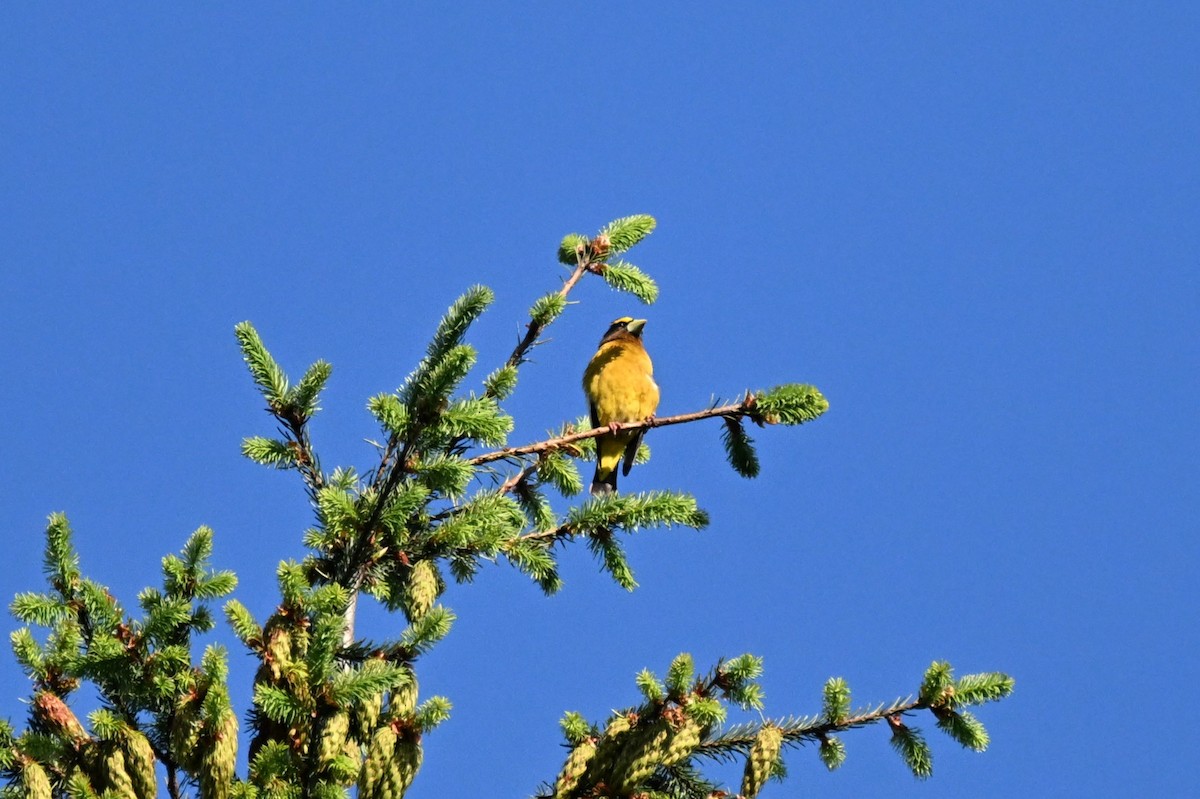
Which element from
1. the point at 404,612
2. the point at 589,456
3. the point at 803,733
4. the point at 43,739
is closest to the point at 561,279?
the point at 589,456

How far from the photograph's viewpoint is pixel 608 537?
556cm

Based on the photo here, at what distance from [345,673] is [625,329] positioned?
6158 mm

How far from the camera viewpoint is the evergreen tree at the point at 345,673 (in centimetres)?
398

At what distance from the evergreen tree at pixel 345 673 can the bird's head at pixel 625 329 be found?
449 cm

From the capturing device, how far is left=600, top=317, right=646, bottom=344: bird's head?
9.79 m

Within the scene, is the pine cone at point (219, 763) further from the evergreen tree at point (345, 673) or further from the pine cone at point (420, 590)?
the pine cone at point (420, 590)

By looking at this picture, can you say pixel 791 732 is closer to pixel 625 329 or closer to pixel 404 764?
pixel 404 764

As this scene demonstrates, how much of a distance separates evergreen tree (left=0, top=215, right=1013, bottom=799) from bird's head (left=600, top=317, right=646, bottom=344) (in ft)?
14.7

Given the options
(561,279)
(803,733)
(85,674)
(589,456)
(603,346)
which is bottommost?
(85,674)

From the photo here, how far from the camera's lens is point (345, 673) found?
4.05 metres

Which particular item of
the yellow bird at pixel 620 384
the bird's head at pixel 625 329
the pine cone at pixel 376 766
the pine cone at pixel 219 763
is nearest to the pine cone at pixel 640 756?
the pine cone at pixel 376 766

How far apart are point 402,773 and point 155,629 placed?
962 mm

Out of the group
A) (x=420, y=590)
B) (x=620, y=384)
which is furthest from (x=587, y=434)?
(x=620, y=384)

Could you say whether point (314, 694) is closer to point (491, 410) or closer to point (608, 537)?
point (491, 410)
